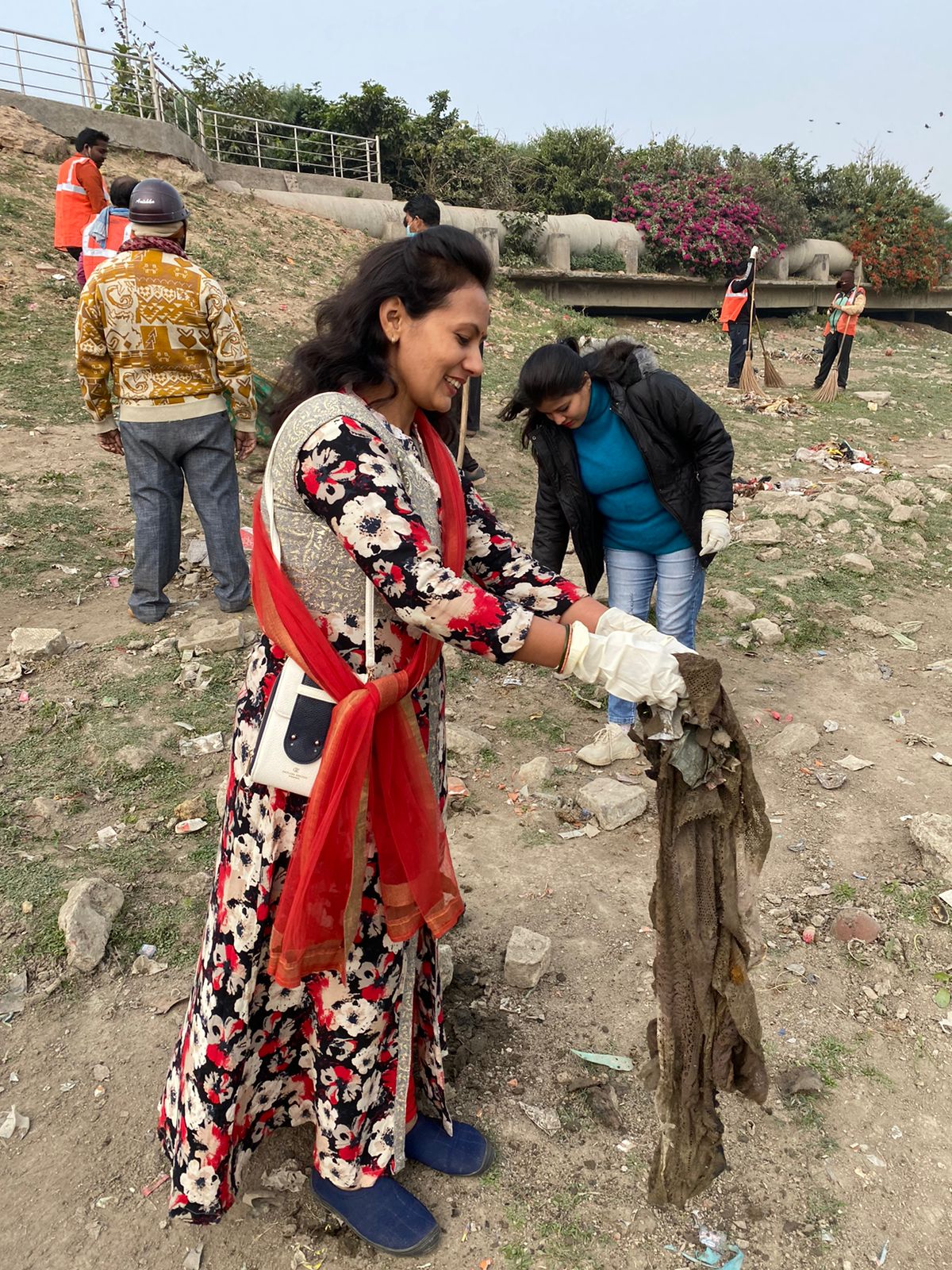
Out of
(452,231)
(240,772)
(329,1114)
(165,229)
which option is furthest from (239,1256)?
(165,229)

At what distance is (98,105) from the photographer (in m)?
13.2

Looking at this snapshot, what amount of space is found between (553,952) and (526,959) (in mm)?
219

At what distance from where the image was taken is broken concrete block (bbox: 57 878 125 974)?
2488 millimetres

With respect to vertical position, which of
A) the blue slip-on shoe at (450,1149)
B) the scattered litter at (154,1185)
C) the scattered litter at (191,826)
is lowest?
the scattered litter at (154,1185)

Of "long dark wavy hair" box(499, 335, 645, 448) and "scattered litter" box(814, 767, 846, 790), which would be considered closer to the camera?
"long dark wavy hair" box(499, 335, 645, 448)

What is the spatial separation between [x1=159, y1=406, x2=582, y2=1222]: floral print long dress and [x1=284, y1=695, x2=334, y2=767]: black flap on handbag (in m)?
0.10

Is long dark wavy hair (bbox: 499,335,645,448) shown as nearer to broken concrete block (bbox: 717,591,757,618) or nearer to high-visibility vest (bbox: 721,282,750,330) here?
broken concrete block (bbox: 717,591,757,618)

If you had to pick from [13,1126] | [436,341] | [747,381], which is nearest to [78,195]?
[436,341]

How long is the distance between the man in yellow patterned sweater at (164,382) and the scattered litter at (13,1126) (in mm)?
2650

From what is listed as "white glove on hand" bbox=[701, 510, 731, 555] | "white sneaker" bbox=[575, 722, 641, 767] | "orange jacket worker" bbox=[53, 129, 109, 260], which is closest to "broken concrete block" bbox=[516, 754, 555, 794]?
"white sneaker" bbox=[575, 722, 641, 767]

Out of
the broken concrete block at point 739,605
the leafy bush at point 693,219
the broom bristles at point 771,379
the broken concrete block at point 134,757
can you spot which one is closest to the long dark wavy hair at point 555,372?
the broken concrete block at point 134,757

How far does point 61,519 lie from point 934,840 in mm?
4905

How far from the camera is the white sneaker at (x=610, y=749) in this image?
11.9 feet

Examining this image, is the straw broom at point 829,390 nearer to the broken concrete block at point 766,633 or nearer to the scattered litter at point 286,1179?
the broken concrete block at point 766,633
